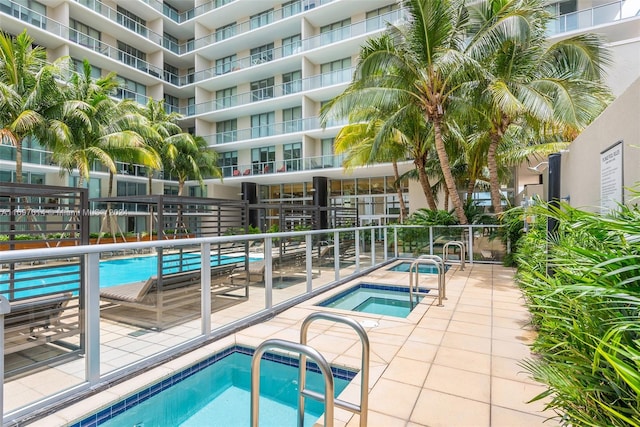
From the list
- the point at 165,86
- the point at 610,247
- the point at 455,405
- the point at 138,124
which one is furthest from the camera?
the point at 165,86

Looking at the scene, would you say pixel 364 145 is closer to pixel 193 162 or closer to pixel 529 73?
pixel 529 73

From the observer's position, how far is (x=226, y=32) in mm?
23219

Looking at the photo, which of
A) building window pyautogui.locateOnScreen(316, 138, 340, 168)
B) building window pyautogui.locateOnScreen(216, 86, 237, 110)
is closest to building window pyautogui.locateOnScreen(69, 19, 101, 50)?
building window pyautogui.locateOnScreen(216, 86, 237, 110)

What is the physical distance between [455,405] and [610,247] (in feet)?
5.31

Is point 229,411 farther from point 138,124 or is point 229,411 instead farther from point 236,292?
point 138,124

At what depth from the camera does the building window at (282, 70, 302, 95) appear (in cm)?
2041

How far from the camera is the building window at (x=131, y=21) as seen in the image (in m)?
21.0

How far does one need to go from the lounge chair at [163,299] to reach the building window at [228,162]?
18.8 metres

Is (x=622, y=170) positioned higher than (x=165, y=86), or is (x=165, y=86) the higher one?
(x=165, y=86)

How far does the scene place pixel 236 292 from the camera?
5.04 metres

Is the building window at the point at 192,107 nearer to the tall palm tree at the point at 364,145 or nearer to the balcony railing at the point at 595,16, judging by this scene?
the tall palm tree at the point at 364,145

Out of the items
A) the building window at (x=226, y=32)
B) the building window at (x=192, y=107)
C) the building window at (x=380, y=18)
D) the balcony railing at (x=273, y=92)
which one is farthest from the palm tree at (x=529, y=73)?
the building window at (x=192, y=107)

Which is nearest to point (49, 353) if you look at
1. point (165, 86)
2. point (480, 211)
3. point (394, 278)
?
point (394, 278)

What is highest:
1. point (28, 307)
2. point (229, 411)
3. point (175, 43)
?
point (175, 43)
